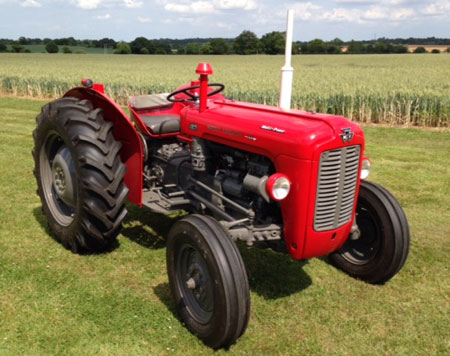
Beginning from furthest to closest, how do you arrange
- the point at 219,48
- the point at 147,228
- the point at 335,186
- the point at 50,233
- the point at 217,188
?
the point at 219,48 < the point at 147,228 < the point at 50,233 < the point at 217,188 < the point at 335,186

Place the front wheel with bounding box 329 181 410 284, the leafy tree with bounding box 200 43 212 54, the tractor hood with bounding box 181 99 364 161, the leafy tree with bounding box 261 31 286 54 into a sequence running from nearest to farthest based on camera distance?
the tractor hood with bounding box 181 99 364 161
the front wheel with bounding box 329 181 410 284
the leafy tree with bounding box 261 31 286 54
the leafy tree with bounding box 200 43 212 54

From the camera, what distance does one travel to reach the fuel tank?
2.79 metres

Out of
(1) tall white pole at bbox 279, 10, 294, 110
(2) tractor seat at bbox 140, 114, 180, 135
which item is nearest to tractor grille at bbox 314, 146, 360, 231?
(1) tall white pole at bbox 279, 10, 294, 110

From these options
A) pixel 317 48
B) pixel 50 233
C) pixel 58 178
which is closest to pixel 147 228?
pixel 50 233

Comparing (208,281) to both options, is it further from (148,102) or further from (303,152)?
(148,102)

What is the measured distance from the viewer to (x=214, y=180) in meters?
3.53

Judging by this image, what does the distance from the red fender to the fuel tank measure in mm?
898

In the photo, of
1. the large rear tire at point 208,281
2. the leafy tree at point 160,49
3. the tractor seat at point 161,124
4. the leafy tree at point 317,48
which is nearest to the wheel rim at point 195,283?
the large rear tire at point 208,281

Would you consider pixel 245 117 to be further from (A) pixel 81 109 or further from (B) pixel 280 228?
(A) pixel 81 109

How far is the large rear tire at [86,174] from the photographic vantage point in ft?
11.7

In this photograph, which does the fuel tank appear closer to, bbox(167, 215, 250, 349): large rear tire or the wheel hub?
bbox(167, 215, 250, 349): large rear tire

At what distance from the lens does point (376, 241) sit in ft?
11.9

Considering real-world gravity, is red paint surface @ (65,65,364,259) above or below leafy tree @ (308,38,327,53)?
above

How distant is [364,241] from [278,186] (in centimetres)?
133
